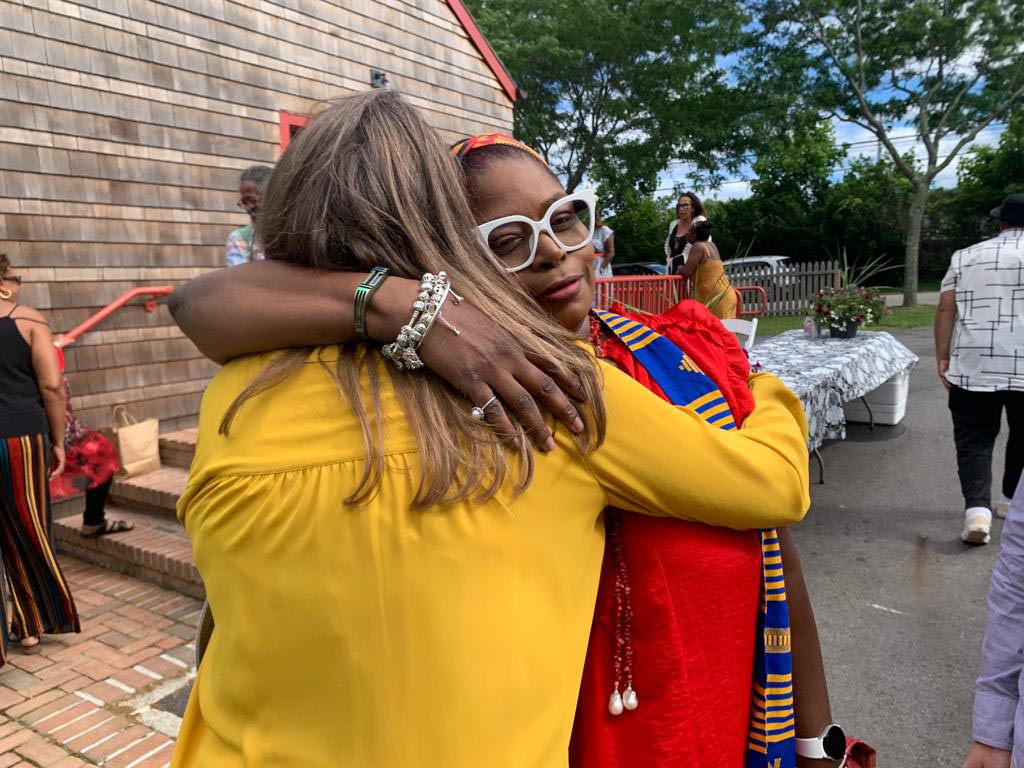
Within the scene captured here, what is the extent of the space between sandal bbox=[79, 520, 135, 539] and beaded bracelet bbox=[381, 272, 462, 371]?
4.83m

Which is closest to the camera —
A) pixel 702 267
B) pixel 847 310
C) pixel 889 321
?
pixel 702 267

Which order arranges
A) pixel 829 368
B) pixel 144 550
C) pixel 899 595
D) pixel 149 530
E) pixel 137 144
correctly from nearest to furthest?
pixel 899 595 → pixel 144 550 → pixel 149 530 → pixel 829 368 → pixel 137 144

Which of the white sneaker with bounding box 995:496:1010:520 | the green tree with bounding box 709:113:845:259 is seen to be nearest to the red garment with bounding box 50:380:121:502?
the white sneaker with bounding box 995:496:1010:520

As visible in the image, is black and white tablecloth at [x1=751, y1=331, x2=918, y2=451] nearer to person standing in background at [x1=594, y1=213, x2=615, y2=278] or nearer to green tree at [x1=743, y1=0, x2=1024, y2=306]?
person standing in background at [x1=594, y1=213, x2=615, y2=278]

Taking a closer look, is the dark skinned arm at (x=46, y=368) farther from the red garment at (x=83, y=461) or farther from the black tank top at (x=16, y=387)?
the red garment at (x=83, y=461)

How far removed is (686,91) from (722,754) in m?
21.5

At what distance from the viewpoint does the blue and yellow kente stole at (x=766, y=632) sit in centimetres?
117

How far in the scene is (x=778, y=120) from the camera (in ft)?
64.9

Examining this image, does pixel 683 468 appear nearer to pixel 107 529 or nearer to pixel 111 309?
pixel 107 529

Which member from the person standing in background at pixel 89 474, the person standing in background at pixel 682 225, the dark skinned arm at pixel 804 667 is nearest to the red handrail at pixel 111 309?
the person standing in background at pixel 89 474

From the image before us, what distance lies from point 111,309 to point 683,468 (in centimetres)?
575

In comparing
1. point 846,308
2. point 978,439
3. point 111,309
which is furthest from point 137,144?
point 978,439

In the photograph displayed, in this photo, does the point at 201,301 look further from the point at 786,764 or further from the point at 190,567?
the point at 190,567

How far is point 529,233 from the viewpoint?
48.1 inches
